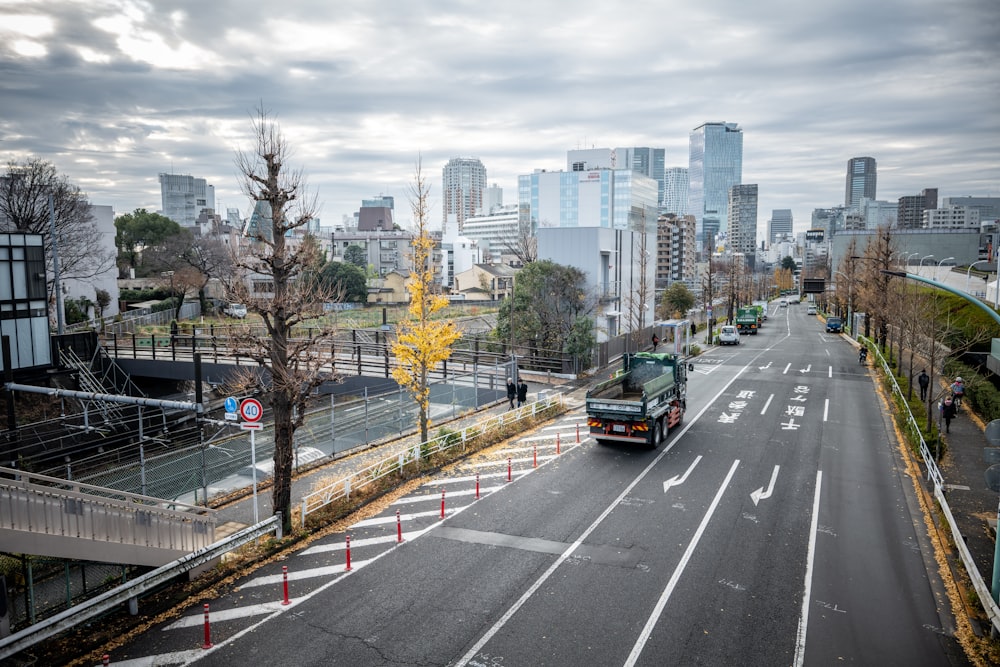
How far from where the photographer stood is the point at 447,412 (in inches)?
1118

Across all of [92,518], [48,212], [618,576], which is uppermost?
[48,212]

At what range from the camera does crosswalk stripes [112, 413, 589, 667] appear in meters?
10.9

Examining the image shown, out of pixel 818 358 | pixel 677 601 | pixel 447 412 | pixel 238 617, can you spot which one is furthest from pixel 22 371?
pixel 818 358

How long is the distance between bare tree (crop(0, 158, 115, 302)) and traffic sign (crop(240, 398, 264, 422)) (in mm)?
35507

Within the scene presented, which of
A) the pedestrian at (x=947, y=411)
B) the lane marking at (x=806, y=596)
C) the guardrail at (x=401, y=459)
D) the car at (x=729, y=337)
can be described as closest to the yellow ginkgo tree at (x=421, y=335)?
the guardrail at (x=401, y=459)

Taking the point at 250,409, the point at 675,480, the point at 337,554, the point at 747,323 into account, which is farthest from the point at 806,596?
the point at 747,323

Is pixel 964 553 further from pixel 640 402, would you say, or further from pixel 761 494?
pixel 640 402

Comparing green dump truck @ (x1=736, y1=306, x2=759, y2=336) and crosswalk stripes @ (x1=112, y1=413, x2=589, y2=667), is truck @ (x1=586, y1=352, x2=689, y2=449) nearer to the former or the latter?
crosswalk stripes @ (x1=112, y1=413, x2=589, y2=667)

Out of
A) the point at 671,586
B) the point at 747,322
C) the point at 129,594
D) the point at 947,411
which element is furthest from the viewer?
the point at 747,322

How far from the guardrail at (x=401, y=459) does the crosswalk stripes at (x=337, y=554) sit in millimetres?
1126

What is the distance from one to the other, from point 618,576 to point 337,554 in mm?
6221

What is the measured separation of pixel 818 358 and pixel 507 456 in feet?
115

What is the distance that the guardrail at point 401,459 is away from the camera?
16406 mm

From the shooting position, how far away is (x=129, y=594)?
1096cm
